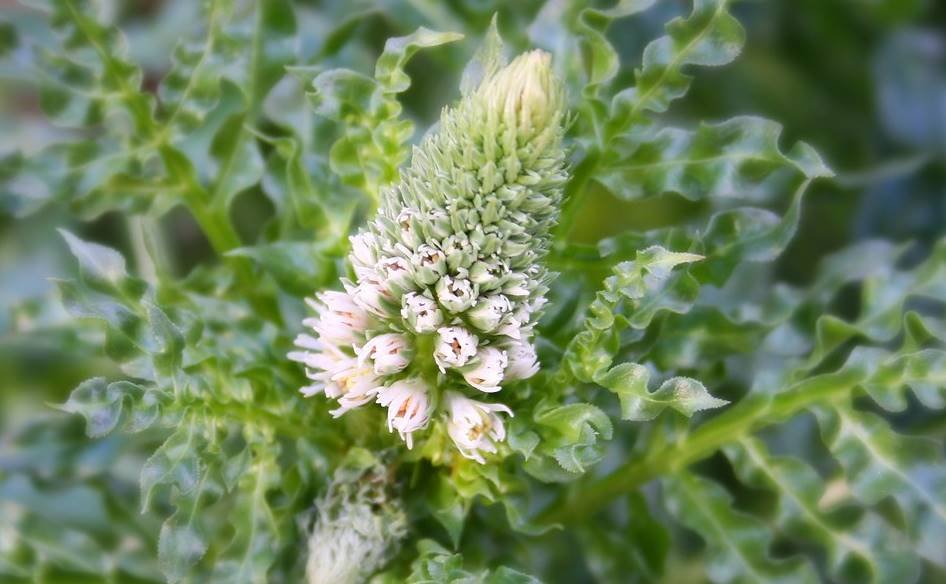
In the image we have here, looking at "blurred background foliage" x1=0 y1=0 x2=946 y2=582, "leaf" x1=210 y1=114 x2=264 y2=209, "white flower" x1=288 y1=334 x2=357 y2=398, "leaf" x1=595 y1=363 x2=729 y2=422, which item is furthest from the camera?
"blurred background foliage" x1=0 y1=0 x2=946 y2=582

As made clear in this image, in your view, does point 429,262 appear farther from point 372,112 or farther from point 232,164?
point 232,164

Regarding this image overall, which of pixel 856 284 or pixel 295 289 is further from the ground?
pixel 295 289

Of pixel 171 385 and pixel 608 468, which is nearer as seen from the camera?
pixel 171 385

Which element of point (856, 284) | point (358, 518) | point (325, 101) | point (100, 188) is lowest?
point (856, 284)

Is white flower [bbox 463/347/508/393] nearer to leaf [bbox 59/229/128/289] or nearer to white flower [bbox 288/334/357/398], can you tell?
white flower [bbox 288/334/357/398]

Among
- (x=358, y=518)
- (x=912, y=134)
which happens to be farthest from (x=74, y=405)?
(x=912, y=134)

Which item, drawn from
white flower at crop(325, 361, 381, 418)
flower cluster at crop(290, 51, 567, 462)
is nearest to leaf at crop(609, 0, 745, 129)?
flower cluster at crop(290, 51, 567, 462)

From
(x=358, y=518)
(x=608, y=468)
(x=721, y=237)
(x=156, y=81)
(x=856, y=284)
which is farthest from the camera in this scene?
(x=156, y=81)

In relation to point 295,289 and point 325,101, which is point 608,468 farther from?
point 325,101
